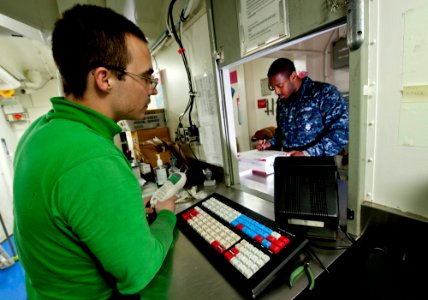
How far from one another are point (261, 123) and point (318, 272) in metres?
3.33

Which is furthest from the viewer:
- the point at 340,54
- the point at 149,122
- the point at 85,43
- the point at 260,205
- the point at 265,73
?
the point at 265,73

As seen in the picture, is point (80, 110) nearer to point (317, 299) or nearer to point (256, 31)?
point (256, 31)

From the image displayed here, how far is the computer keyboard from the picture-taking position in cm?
51

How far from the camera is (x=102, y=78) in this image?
0.59 m

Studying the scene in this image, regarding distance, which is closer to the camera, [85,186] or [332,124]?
[85,186]

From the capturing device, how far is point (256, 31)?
0.80 metres

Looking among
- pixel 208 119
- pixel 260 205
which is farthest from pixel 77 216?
pixel 208 119

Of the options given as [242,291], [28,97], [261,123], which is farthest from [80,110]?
[28,97]

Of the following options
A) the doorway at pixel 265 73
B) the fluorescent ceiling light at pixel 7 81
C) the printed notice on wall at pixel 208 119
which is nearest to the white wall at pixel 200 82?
the printed notice on wall at pixel 208 119

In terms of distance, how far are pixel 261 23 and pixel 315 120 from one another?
80cm

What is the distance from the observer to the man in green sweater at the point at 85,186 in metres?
0.43

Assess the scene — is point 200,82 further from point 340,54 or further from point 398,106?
point 340,54

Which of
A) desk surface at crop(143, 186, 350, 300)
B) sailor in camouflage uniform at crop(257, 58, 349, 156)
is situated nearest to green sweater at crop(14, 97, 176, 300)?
desk surface at crop(143, 186, 350, 300)

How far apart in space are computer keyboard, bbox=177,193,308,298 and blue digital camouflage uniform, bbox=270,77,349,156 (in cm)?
74
